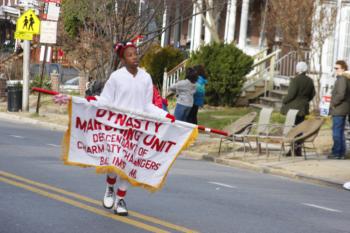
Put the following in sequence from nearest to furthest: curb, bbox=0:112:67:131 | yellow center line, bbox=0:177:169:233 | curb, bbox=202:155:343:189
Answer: yellow center line, bbox=0:177:169:233 → curb, bbox=202:155:343:189 → curb, bbox=0:112:67:131

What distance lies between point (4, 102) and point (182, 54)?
7297 millimetres

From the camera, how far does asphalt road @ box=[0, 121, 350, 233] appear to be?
9516mm

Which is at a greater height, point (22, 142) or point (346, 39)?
point (346, 39)

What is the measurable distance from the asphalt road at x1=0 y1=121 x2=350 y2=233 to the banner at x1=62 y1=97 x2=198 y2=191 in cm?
49

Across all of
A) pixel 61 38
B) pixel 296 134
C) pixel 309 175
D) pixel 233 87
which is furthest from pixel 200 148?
pixel 61 38

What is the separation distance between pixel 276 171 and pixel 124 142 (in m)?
7.67

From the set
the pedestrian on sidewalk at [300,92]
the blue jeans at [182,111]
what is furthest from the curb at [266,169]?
the pedestrian on sidewalk at [300,92]

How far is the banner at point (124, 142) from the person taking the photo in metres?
9.86

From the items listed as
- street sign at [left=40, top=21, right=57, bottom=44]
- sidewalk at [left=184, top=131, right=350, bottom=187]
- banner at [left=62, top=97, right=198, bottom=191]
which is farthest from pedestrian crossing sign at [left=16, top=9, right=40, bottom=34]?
banner at [left=62, top=97, right=198, bottom=191]

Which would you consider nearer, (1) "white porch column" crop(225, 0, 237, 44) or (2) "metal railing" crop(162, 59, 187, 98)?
(2) "metal railing" crop(162, 59, 187, 98)

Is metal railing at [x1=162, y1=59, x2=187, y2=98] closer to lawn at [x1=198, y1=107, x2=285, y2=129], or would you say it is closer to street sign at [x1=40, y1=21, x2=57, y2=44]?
lawn at [x1=198, y1=107, x2=285, y2=129]

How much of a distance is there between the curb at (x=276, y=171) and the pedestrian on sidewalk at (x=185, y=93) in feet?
5.27

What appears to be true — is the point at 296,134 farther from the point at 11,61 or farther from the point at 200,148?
the point at 11,61

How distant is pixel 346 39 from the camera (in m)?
30.7
